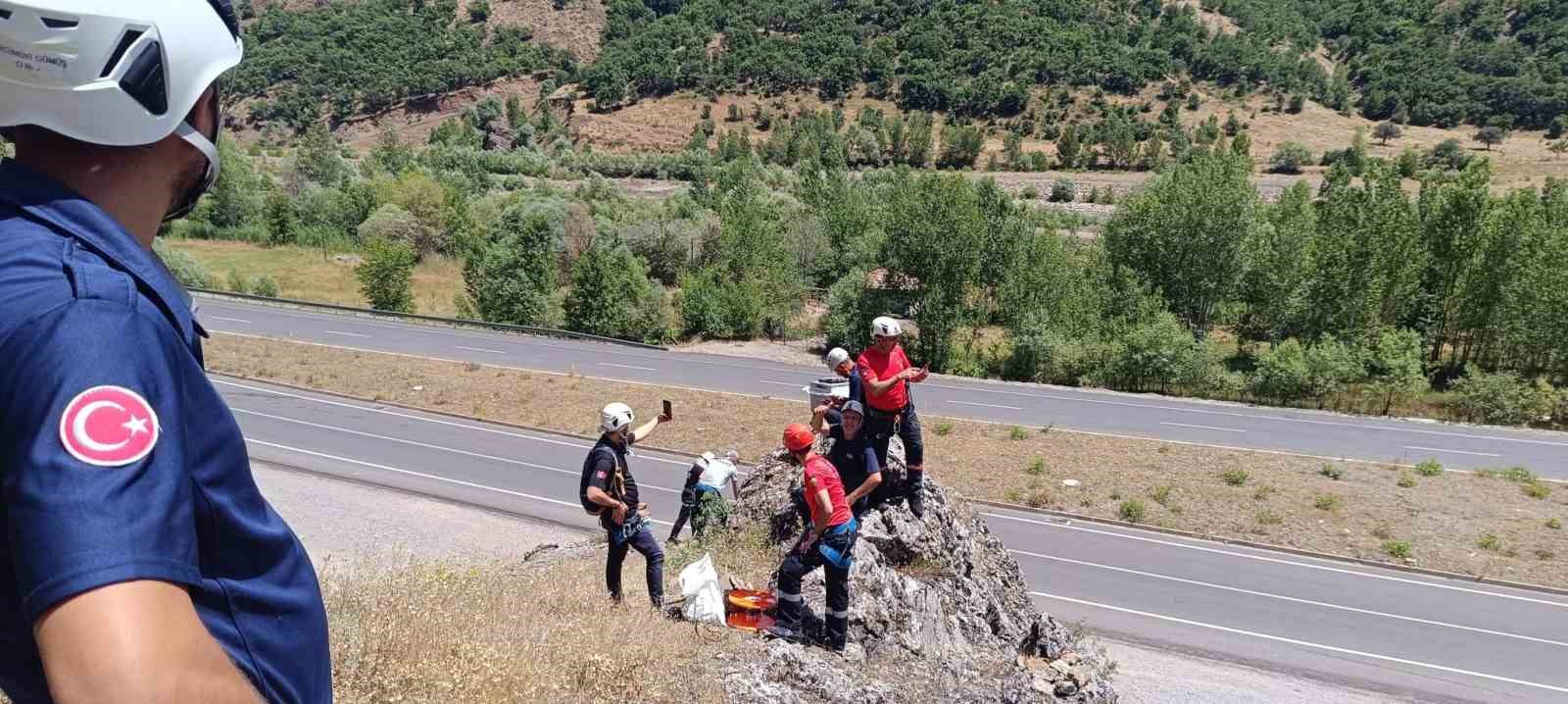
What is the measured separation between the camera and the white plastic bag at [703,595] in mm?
9164

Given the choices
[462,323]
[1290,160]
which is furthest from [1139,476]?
[1290,160]

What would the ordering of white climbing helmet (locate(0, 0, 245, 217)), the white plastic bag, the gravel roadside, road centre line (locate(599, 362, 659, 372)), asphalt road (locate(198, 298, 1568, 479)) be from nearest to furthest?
white climbing helmet (locate(0, 0, 245, 217)), the white plastic bag, the gravel roadside, asphalt road (locate(198, 298, 1568, 479)), road centre line (locate(599, 362, 659, 372))

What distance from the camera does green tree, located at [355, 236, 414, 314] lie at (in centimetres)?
4722

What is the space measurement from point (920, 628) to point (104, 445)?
30.1ft

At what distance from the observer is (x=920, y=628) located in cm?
966

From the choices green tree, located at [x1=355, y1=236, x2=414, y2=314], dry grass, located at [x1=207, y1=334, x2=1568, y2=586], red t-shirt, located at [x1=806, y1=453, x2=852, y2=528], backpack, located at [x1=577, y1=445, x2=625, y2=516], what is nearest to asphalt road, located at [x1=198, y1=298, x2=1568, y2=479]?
dry grass, located at [x1=207, y1=334, x2=1568, y2=586]

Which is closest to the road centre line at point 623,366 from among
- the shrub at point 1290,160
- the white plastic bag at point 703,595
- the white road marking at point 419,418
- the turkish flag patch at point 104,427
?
the white road marking at point 419,418

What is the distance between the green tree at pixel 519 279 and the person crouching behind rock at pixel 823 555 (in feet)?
122

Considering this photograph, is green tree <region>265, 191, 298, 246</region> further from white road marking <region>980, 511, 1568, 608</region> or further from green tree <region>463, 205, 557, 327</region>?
white road marking <region>980, 511, 1568, 608</region>

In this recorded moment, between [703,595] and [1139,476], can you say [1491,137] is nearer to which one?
[1139,476]

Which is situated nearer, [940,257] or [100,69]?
[100,69]

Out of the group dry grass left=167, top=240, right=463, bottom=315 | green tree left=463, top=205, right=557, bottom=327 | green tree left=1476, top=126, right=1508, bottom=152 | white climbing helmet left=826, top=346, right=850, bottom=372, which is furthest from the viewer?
green tree left=1476, top=126, right=1508, bottom=152

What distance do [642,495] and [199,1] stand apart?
65.2ft

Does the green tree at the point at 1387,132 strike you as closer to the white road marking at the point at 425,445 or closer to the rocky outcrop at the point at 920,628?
the white road marking at the point at 425,445
